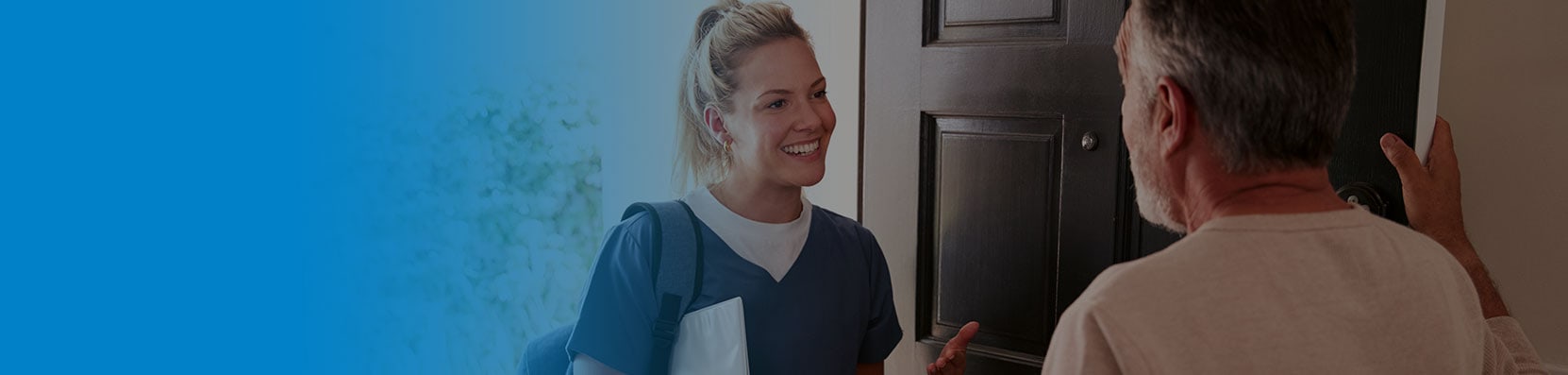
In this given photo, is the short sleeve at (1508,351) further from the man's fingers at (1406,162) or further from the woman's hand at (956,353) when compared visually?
the woman's hand at (956,353)

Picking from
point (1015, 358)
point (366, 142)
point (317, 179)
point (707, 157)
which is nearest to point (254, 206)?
point (317, 179)

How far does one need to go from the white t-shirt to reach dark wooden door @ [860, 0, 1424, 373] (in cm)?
40

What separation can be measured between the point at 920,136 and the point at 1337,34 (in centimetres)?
98

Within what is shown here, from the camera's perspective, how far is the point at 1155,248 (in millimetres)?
1730

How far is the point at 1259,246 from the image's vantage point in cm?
93

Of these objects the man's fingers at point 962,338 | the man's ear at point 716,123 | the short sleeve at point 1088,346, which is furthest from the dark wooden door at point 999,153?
the short sleeve at point 1088,346

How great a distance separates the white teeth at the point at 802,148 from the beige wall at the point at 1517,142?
95 centimetres

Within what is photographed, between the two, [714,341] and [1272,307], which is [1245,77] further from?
[714,341]

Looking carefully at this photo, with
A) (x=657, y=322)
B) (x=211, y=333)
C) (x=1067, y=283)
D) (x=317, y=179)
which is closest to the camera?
(x=657, y=322)

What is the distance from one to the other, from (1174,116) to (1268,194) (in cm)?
10

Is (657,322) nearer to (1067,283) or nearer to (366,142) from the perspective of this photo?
(1067,283)

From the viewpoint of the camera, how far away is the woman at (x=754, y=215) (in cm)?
149
